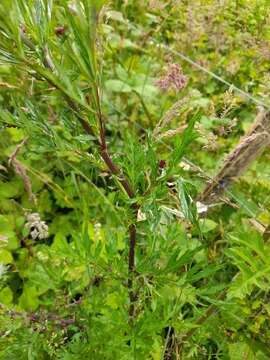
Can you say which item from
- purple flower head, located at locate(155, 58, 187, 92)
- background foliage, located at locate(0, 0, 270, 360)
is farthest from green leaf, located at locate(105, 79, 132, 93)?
purple flower head, located at locate(155, 58, 187, 92)

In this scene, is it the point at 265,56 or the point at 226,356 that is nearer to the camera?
the point at 226,356

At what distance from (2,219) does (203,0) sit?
4.61 feet

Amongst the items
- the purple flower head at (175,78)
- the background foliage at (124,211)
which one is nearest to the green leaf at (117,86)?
the background foliage at (124,211)

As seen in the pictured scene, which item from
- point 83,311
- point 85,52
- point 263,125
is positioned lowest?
point 83,311

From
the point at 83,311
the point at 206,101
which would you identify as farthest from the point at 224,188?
the point at 206,101

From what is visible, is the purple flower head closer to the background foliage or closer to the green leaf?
the background foliage

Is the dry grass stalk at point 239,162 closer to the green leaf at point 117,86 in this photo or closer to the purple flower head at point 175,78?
the purple flower head at point 175,78

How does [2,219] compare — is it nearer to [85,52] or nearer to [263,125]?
[263,125]

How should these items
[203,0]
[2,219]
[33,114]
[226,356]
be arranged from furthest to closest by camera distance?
1. [203,0]
2. [2,219]
3. [226,356]
4. [33,114]

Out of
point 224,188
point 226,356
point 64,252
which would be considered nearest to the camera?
point 64,252

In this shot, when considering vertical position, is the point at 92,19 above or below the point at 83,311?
above

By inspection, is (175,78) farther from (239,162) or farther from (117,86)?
(117,86)

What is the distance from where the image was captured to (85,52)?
55 cm

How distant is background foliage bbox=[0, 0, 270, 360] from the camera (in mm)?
695
